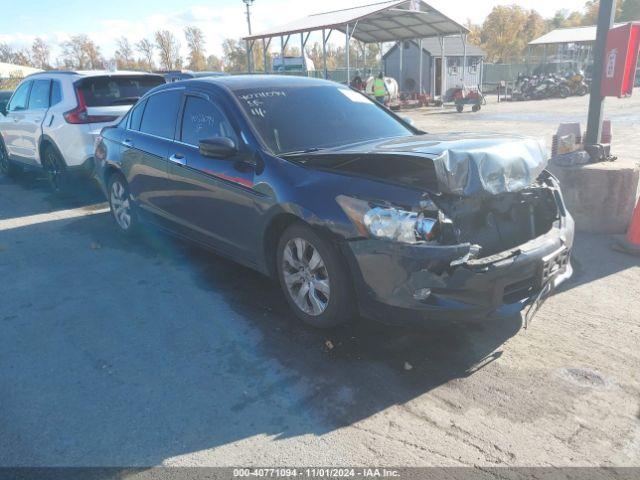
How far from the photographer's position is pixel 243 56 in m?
59.3

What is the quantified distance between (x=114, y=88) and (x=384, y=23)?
699 inches

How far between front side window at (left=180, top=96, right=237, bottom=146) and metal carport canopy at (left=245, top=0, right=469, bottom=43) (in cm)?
1694

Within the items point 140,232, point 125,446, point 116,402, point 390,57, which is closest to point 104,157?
point 140,232

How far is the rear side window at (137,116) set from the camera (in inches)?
226

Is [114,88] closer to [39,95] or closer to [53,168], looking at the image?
[39,95]

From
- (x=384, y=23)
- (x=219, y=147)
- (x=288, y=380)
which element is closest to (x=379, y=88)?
(x=384, y=23)

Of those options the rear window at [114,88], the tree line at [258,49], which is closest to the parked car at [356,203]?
the rear window at [114,88]

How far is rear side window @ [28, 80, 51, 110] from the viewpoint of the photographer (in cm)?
834

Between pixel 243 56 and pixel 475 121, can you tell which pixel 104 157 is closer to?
pixel 475 121

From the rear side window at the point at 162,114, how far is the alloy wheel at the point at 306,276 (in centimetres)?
206

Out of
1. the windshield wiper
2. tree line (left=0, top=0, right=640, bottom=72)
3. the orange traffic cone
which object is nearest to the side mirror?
the windshield wiper

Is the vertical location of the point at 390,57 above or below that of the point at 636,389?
above

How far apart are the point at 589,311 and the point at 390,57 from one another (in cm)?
3319

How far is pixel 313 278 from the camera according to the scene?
371 centimetres
